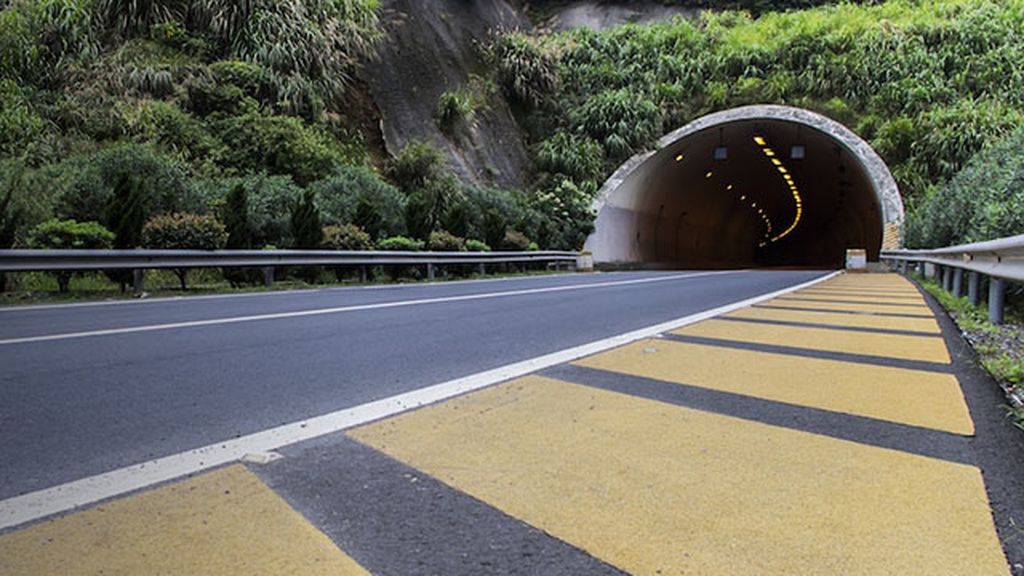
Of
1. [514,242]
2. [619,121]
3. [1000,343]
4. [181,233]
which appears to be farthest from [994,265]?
[619,121]

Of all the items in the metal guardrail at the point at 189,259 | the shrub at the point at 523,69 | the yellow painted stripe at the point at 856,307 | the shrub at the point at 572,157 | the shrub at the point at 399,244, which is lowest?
the yellow painted stripe at the point at 856,307

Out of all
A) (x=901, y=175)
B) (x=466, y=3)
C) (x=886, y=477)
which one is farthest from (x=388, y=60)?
(x=886, y=477)

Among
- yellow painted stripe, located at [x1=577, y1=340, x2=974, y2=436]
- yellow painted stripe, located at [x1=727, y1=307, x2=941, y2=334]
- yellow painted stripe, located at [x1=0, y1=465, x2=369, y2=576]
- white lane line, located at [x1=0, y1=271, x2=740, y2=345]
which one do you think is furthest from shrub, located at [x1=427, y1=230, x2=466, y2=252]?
yellow painted stripe, located at [x1=0, y1=465, x2=369, y2=576]

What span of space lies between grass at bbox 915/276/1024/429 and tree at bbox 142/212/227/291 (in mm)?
10534

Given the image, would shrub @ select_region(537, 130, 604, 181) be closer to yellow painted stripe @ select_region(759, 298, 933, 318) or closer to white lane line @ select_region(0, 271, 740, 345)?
white lane line @ select_region(0, 271, 740, 345)

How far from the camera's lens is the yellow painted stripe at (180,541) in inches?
60.5

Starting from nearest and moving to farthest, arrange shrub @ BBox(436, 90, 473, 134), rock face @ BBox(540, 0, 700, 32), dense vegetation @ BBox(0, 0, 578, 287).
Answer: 1. dense vegetation @ BBox(0, 0, 578, 287)
2. shrub @ BBox(436, 90, 473, 134)
3. rock face @ BBox(540, 0, 700, 32)

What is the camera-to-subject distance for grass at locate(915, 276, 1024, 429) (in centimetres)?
330

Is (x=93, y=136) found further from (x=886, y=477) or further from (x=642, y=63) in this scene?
(x=642, y=63)

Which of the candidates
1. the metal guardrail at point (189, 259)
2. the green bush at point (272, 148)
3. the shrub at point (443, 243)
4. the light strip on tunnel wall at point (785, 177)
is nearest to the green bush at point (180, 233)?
the metal guardrail at point (189, 259)

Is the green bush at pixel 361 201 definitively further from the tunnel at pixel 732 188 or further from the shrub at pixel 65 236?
the tunnel at pixel 732 188

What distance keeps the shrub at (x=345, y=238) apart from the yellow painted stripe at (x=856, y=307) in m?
8.61

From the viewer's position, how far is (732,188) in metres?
37.2

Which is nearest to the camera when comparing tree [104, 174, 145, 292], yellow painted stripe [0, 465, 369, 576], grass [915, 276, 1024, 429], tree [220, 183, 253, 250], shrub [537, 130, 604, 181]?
yellow painted stripe [0, 465, 369, 576]
